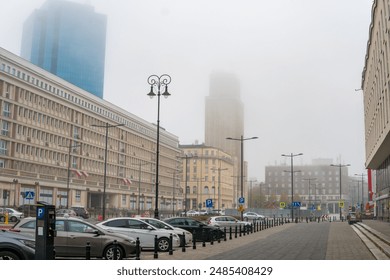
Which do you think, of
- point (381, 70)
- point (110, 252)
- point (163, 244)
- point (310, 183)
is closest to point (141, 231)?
point (163, 244)

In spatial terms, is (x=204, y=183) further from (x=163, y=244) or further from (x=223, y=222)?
(x=163, y=244)

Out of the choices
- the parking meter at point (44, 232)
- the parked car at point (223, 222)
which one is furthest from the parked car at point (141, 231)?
the parked car at point (223, 222)

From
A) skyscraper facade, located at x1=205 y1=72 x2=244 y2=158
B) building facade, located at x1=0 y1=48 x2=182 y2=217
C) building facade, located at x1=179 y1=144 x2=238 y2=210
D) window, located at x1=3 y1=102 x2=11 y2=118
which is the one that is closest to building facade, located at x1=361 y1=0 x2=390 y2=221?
skyscraper facade, located at x1=205 y1=72 x2=244 y2=158

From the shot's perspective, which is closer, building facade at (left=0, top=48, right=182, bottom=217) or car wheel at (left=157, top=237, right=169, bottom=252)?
car wheel at (left=157, top=237, right=169, bottom=252)

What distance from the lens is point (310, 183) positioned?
4072 inches

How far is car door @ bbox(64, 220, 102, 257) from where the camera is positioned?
14836mm

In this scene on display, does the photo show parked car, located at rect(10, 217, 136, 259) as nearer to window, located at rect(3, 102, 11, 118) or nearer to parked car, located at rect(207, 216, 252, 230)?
parked car, located at rect(207, 216, 252, 230)

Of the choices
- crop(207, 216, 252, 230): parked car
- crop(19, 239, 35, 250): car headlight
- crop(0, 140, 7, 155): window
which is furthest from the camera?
crop(0, 140, 7, 155): window

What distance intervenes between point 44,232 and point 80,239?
408 centimetres

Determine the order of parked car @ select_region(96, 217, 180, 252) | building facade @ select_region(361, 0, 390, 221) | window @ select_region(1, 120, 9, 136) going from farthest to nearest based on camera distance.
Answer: window @ select_region(1, 120, 9, 136)
building facade @ select_region(361, 0, 390, 221)
parked car @ select_region(96, 217, 180, 252)

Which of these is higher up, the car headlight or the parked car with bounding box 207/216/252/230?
the car headlight

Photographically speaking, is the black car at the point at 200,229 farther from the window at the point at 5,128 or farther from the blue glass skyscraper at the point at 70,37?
the window at the point at 5,128

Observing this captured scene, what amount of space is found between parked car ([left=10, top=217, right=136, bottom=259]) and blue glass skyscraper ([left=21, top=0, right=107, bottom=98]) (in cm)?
486
